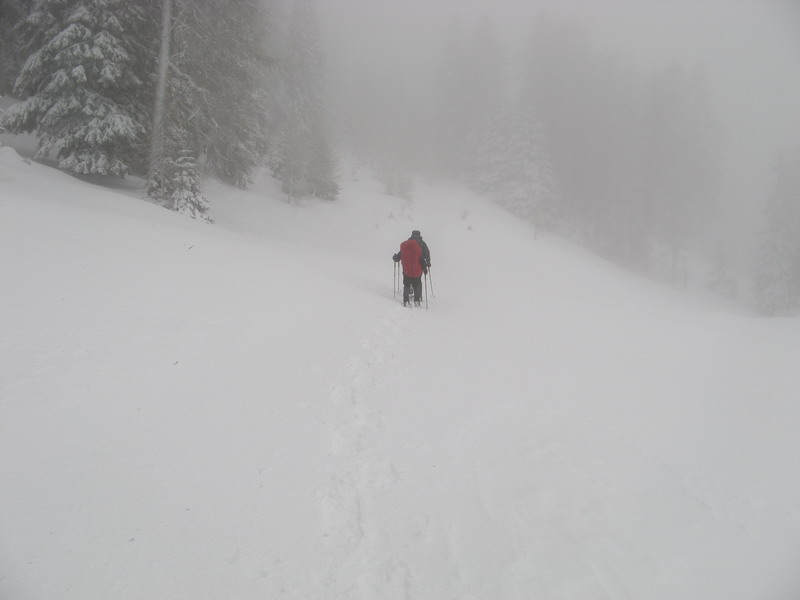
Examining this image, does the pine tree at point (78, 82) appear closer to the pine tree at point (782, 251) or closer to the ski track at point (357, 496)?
the ski track at point (357, 496)

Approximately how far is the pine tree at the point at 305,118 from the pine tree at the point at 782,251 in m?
31.8

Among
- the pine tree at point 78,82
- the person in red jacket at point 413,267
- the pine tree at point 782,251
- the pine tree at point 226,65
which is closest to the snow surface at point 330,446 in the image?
the person in red jacket at point 413,267

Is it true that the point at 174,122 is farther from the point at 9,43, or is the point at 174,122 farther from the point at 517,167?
the point at 517,167

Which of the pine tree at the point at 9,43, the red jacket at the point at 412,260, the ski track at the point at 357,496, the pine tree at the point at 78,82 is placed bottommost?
the ski track at the point at 357,496

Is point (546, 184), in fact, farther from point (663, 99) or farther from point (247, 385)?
point (247, 385)

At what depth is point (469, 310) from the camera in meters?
9.92

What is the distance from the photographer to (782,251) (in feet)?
93.9

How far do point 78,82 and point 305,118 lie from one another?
19.6 meters

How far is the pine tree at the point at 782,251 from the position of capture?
1067 inches

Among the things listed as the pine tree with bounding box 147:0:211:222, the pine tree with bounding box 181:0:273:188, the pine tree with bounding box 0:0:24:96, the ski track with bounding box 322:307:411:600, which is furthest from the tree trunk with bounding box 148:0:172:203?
the ski track with bounding box 322:307:411:600

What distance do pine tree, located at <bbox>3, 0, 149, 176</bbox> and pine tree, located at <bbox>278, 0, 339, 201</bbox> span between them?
6899mm

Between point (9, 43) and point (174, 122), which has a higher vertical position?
point (9, 43)

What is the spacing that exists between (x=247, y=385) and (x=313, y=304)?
10.2 ft

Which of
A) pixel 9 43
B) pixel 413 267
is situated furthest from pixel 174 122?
pixel 413 267
